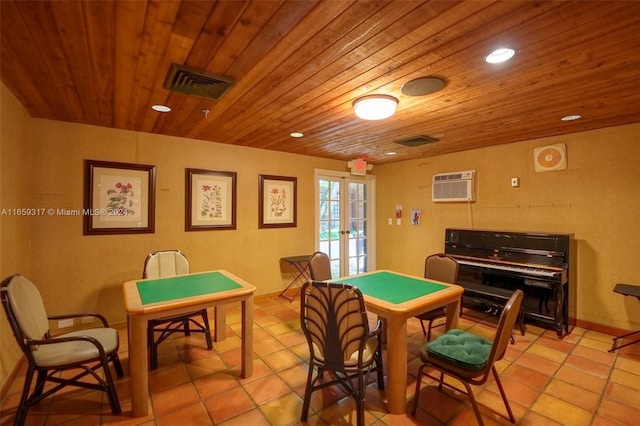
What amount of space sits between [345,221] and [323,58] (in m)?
3.79

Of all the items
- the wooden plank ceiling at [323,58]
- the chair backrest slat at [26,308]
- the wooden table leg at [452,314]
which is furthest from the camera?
the wooden table leg at [452,314]

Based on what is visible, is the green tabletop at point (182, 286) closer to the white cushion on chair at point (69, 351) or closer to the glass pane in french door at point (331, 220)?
the white cushion on chair at point (69, 351)

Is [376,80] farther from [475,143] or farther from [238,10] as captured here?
[475,143]

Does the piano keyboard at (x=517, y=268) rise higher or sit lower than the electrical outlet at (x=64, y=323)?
higher

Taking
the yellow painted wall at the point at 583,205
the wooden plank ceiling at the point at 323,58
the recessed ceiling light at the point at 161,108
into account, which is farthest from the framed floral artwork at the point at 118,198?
the yellow painted wall at the point at 583,205

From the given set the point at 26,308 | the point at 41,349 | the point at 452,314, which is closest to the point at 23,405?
the point at 41,349

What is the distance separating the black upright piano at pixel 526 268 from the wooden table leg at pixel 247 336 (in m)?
2.68

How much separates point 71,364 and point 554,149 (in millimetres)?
5023

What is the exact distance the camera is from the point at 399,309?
190 cm

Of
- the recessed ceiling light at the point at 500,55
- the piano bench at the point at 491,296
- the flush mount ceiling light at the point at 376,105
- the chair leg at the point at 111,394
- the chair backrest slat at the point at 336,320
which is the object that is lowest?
the chair leg at the point at 111,394

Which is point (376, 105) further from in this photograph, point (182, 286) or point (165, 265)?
point (165, 265)

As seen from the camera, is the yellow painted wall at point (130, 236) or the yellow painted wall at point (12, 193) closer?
the yellow painted wall at point (12, 193)

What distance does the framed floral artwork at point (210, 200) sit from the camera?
3750 mm

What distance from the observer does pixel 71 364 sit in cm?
183
